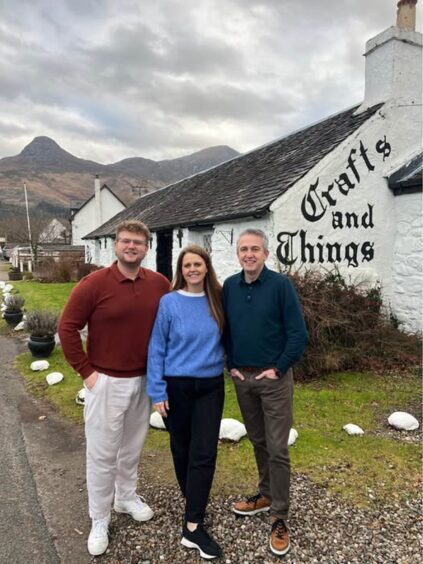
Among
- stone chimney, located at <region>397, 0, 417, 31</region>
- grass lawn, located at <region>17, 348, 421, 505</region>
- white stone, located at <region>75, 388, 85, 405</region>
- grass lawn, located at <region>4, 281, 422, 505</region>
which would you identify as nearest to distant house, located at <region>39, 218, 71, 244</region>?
stone chimney, located at <region>397, 0, 417, 31</region>

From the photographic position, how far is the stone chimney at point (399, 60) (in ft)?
25.6

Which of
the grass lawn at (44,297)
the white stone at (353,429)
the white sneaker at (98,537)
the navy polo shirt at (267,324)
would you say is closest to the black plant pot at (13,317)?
the grass lawn at (44,297)

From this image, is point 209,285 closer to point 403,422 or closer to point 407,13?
point 403,422

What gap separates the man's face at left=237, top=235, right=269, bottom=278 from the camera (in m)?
2.69

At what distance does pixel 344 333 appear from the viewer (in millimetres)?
6891

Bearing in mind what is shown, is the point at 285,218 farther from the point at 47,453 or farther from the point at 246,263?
the point at 47,453

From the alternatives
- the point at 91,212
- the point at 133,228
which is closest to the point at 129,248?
the point at 133,228

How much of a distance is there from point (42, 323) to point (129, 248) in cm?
617

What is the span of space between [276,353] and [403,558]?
65.0 inches

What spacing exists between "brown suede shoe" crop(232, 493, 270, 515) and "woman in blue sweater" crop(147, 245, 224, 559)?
42cm

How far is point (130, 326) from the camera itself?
8.72ft

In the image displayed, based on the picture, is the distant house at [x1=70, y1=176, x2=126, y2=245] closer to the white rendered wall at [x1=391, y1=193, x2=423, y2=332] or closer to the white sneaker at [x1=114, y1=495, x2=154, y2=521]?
the white rendered wall at [x1=391, y1=193, x2=423, y2=332]

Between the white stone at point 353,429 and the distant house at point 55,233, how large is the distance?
55683mm

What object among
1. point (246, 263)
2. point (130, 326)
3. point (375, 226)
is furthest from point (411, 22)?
point (130, 326)
